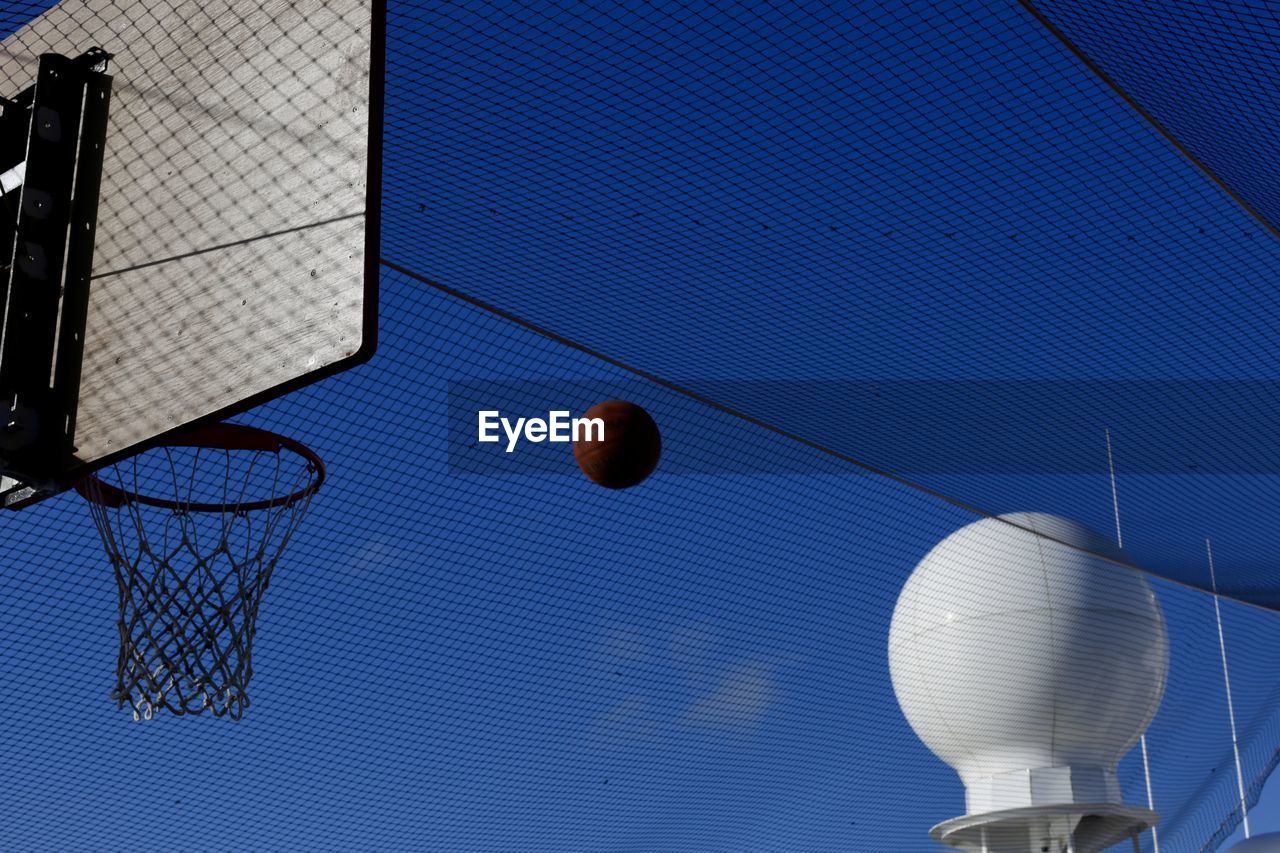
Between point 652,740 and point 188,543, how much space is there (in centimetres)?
400

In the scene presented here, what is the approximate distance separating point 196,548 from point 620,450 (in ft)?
4.43

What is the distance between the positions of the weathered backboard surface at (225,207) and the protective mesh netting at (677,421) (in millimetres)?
1389

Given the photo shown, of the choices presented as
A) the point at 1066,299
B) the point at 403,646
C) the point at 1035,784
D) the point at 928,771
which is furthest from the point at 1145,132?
the point at 928,771

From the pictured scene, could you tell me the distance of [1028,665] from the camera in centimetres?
934

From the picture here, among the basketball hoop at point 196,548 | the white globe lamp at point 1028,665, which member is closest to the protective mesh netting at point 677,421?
the white globe lamp at point 1028,665

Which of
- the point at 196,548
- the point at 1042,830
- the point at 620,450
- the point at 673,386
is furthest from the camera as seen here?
the point at 1042,830

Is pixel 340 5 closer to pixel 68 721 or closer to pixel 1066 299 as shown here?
pixel 1066 299

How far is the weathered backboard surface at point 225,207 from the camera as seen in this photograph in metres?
2.64

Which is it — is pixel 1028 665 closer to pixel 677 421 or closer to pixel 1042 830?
pixel 1042 830

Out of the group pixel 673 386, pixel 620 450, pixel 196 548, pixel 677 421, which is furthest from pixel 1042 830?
pixel 196 548

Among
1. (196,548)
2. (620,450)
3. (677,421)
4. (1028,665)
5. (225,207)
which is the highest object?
(225,207)

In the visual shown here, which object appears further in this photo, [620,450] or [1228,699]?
[1228,699]

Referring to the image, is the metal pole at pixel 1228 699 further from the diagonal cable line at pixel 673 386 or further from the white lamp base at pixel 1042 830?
the diagonal cable line at pixel 673 386

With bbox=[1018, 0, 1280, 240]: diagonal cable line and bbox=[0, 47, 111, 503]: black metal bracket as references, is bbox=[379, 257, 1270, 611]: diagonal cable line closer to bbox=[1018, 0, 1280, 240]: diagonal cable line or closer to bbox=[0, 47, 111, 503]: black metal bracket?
bbox=[1018, 0, 1280, 240]: diagonal cable line
